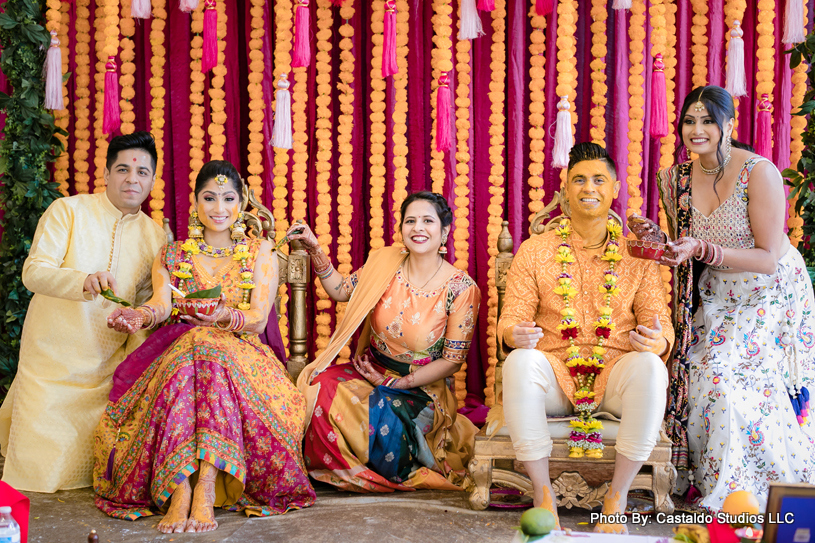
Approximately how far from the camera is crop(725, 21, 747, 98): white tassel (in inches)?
133

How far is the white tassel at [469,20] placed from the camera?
3424 mm

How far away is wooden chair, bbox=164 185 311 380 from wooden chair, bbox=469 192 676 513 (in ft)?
3.39

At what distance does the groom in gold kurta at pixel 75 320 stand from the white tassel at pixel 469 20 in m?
1.58

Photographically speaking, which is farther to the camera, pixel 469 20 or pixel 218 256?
pixel 469 20

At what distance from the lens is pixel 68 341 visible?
3.04m

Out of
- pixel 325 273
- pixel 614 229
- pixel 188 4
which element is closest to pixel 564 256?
pixel 614 229

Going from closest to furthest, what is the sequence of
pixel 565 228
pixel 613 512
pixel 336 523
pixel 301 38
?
pixel 613 512
pixel 336 523
pixel 565 228
pixel 301 38

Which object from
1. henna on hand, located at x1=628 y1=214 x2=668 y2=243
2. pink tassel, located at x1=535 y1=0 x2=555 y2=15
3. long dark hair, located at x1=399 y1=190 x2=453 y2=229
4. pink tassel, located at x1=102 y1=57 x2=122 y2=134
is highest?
pink tassel, located at x1=535 y1=0 x2=555 y2=15

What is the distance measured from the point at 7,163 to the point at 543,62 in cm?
284

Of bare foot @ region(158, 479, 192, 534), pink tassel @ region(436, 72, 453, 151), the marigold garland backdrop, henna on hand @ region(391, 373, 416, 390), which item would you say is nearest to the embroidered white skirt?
the marigold garland backdrop

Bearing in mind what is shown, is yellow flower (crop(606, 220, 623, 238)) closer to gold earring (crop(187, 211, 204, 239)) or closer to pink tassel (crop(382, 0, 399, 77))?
pink tassel (crop(382, 0, 399, 77))

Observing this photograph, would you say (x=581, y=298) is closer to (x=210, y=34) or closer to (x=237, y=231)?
(x=237, y=231)

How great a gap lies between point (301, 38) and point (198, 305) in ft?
4.88

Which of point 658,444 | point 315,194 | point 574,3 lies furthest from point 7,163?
point 658,444
